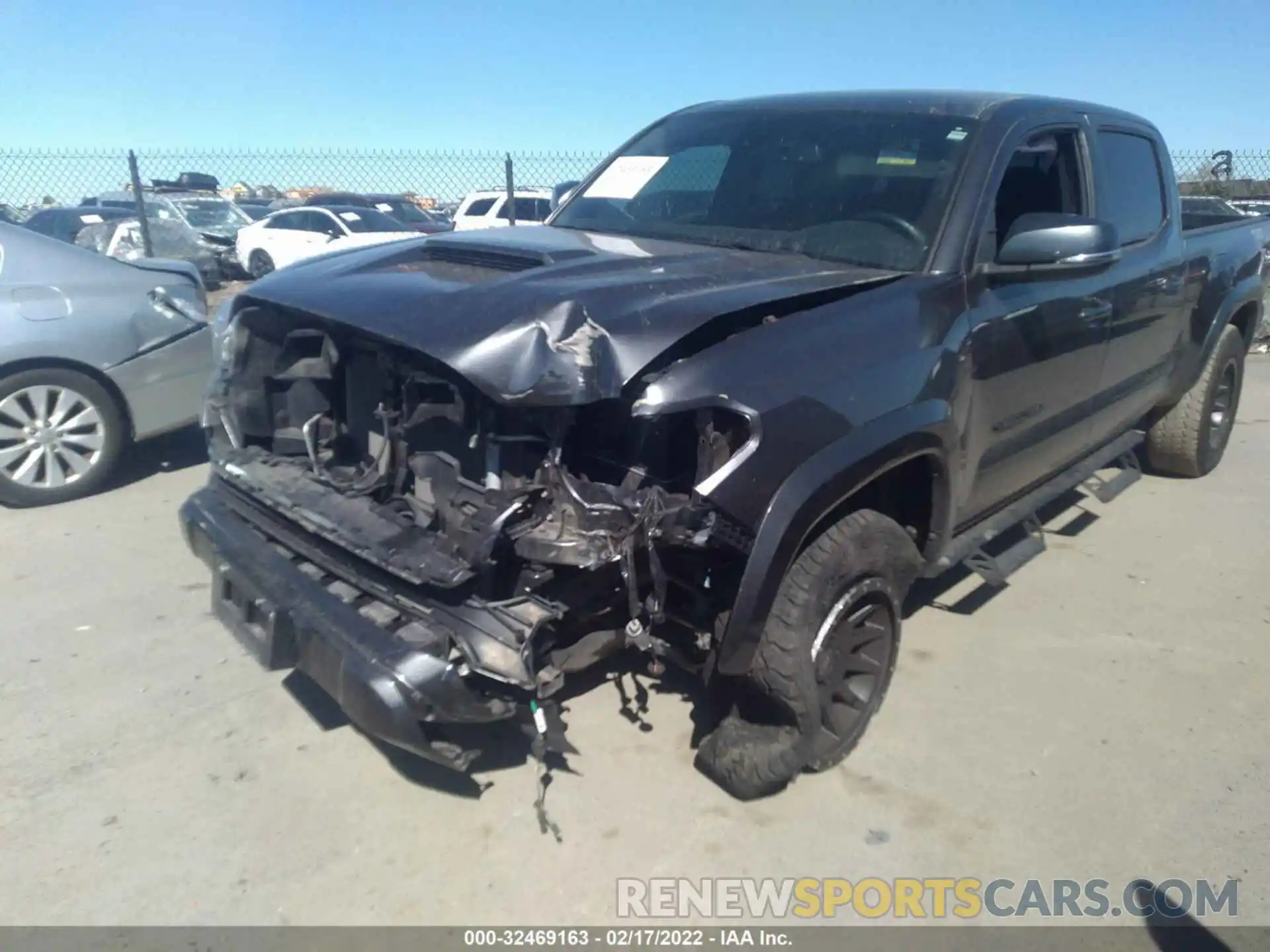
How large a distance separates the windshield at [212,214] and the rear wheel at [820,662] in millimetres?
17018

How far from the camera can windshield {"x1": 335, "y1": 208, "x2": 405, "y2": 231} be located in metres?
16.8

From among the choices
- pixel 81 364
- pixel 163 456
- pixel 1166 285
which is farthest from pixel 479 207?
pixel 1166 285

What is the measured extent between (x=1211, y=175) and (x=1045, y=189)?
14.9 meters

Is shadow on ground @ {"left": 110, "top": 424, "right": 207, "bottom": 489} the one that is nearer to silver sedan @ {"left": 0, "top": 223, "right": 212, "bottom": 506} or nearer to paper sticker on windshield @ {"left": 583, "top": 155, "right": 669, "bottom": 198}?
silver sedan @ {"left": 0, "top": 223, "right": 212, "bottom": 506}

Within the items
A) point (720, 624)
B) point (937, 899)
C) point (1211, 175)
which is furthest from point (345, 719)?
point (1211, 175)

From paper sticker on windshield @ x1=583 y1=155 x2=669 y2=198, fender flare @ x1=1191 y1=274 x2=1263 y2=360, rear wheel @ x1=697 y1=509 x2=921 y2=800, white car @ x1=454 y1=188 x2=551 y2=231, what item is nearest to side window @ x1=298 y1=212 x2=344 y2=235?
white car @ x1=454 y1=188 x2=551 y2=231

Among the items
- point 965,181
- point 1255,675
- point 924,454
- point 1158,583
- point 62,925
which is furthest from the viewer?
point 1158,583

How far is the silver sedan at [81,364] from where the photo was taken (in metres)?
5.20

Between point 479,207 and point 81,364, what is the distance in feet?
42.5

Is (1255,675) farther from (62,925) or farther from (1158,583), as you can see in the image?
(62,925)

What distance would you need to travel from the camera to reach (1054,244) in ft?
10.3

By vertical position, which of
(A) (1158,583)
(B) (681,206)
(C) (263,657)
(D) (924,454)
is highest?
(B) (681,206)

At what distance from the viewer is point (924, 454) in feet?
10.0

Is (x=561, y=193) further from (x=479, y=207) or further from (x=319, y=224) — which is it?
(x=319, y=224)
